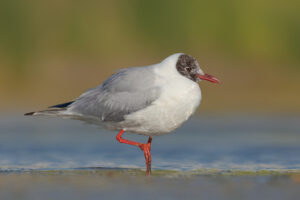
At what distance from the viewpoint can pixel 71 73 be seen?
21.9m

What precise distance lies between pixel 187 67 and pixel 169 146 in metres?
2.95

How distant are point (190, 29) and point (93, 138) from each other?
1209cm

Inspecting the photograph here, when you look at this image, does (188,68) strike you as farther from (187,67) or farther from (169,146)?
(169,146)

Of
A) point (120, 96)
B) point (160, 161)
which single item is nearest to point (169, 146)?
point (160, 161)

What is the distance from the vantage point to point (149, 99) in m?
8.81

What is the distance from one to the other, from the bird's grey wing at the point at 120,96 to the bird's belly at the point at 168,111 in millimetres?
99

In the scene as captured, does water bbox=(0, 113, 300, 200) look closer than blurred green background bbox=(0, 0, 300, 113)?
Yes

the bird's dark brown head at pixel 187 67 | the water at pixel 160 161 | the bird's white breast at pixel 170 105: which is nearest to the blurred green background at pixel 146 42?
the water at pixel 160 161

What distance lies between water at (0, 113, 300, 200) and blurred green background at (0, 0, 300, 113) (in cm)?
549

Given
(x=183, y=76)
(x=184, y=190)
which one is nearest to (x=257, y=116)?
(x=183, y=76)

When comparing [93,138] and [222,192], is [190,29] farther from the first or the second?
[222,192]

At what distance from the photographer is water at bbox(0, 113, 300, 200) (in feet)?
23.8

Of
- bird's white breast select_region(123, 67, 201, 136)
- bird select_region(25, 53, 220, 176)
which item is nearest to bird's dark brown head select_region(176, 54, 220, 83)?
bird select_region(25, 53, 220, 176)

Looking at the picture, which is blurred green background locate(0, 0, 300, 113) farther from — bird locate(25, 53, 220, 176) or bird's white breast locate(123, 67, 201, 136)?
bird's white breast locate(123, 67, 201, 136)
